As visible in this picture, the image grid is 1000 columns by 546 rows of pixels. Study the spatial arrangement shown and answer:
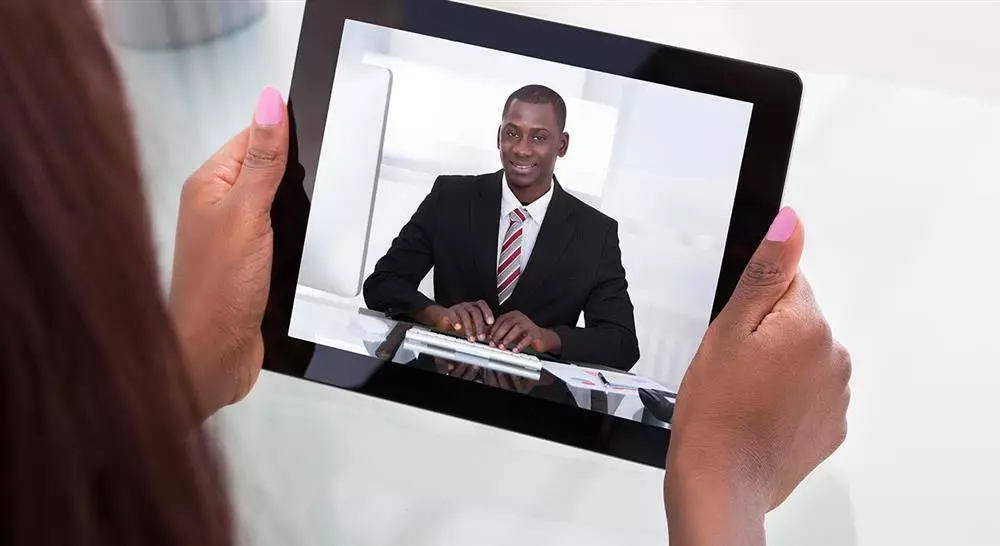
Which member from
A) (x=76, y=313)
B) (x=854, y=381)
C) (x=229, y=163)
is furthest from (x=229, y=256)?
(x=854, y=381)

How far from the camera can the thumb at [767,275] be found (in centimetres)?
47

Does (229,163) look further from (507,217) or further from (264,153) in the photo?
(507,217)

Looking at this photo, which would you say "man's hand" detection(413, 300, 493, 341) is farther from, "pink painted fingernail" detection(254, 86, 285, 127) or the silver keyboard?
"pink painted fingernail" detection(254, 86, 285, 127)

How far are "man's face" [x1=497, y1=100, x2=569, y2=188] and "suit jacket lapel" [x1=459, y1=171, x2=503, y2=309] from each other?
0.05 feet

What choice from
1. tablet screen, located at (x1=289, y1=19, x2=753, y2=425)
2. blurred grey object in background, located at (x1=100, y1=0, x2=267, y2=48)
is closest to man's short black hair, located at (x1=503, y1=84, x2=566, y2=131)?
tablet screen, located at (x1=289, y1=19, x2=753, y2=425)

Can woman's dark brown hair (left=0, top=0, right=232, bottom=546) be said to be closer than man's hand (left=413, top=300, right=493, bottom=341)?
Yes

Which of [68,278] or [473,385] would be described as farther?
[473,385]

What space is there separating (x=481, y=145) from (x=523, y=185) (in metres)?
0.04

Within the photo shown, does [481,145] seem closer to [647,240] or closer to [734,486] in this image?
[647,240]

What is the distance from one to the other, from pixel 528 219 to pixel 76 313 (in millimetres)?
351

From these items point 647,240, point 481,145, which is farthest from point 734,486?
point 481,145

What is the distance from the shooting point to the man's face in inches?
20.4

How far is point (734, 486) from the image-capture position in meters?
0.47

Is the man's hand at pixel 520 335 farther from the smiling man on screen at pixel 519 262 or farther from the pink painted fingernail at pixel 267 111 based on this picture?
the pink painted fingernail at pixel 267 111
